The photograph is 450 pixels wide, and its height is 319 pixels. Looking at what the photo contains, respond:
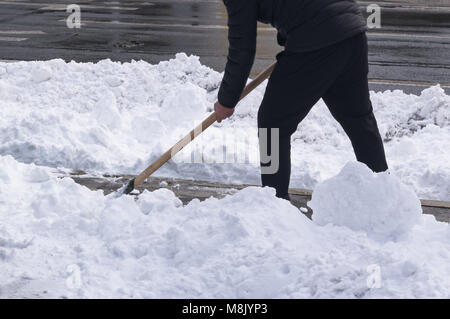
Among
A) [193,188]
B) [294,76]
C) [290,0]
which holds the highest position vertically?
[290,0]

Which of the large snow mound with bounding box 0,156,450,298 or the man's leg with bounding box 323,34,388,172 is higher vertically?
the man's leg with bounding box 323,34,388,172

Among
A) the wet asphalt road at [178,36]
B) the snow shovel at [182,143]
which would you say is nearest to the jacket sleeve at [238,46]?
the snow shovel at [182,143]

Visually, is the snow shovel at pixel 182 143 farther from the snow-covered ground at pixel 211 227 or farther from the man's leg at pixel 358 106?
the man's leg at pixel 358 106

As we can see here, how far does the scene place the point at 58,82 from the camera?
7.08 meters

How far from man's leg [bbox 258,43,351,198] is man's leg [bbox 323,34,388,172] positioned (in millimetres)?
112

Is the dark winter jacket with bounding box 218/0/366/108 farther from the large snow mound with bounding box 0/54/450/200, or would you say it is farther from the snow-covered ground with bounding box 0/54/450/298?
the large snow mound with bounding box 0/54/450/200

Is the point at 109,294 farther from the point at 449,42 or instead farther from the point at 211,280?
the point at 449,42

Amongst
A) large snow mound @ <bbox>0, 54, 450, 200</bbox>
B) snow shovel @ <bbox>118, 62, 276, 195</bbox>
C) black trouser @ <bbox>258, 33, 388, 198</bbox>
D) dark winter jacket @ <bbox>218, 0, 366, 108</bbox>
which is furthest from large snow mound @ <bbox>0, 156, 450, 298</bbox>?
large snow mound @ <bbox>0, 54, 450, 200</bbox>

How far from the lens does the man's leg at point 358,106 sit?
4168 millimetres

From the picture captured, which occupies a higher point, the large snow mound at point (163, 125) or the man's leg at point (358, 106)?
the man's leg at point (358, 106)

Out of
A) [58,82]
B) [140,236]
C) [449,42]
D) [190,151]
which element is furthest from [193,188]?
[449,42]

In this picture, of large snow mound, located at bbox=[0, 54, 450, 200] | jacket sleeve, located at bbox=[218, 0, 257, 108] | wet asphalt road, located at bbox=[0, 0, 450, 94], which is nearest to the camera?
jacket sleeve, located at bbox=[218, 0, 257, 108]

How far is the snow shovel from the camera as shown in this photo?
4332mm

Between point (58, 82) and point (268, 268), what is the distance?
Answer: 424 centimetres
